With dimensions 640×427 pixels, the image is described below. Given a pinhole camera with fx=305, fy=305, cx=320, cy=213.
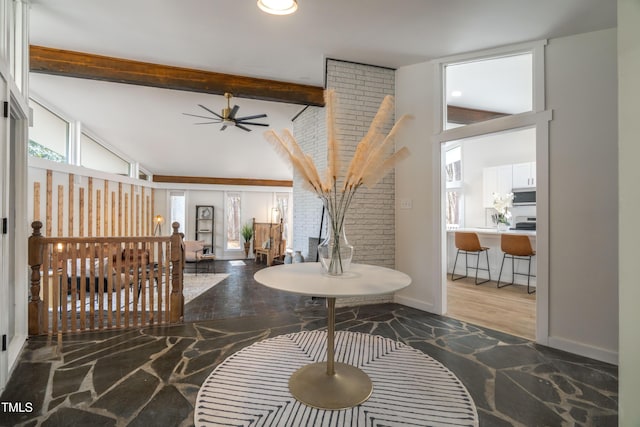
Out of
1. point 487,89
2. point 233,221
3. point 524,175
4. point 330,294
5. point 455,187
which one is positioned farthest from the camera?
point 233,221

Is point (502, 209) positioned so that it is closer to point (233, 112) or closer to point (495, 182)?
point (495, 182)

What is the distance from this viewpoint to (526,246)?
171 inches

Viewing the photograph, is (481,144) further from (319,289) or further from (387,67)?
(319,289)

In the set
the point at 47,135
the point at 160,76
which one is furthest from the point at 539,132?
the point at 47,135

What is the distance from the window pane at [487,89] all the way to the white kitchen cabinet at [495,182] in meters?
2.59

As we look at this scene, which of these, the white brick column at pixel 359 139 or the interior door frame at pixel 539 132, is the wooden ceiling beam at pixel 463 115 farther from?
the white brick column at pixel 359 139

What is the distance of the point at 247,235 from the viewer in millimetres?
9164

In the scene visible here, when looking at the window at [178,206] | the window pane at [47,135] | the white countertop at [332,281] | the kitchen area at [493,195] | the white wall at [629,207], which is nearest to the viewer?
the white wall at [629,207]

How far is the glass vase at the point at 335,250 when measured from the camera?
6.46 ft

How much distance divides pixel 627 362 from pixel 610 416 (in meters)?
1.15

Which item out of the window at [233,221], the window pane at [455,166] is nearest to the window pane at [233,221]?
the window at [233,221]

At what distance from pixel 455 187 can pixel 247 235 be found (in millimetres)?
5852

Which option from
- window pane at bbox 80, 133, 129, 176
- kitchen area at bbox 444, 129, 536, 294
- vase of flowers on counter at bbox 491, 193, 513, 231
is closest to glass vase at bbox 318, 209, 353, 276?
kitchen area at bbox 444, 129, 536, 294

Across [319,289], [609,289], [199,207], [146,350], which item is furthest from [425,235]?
[199,207]
